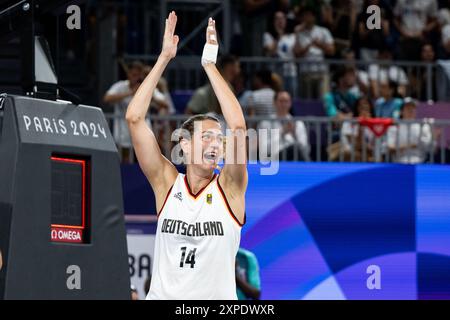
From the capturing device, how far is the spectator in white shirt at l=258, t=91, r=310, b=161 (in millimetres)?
13305

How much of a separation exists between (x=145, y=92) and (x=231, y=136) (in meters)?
0.58

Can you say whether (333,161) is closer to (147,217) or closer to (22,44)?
(147,217)

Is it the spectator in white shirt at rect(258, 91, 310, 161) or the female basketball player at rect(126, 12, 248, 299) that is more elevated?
the spectator in white shirt at rect(258, 91, 310, 161)

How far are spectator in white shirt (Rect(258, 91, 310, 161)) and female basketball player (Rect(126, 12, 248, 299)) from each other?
603 cm

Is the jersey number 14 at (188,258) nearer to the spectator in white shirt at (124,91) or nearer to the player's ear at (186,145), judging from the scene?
the player's ear at (186,145)

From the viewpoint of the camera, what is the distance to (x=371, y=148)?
13.8 metres

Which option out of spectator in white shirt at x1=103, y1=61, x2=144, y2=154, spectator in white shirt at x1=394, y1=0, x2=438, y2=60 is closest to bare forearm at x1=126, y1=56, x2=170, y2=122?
spectator in white shirt at x1=103, y1=61, x2=144, y2=154

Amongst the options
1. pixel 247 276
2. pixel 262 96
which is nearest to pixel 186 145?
pixel 247 276

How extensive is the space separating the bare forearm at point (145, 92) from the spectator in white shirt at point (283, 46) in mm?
9084

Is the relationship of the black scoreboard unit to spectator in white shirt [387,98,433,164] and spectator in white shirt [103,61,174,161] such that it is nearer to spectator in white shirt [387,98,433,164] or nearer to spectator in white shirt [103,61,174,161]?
spectator in white shirt [103,61,174,161]

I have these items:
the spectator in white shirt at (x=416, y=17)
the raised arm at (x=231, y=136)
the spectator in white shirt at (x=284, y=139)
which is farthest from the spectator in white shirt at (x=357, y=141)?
the raised arm at (x=231, y=136)

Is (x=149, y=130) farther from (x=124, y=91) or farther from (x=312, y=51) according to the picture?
(x=312, y=51)

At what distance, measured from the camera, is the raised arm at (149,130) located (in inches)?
279

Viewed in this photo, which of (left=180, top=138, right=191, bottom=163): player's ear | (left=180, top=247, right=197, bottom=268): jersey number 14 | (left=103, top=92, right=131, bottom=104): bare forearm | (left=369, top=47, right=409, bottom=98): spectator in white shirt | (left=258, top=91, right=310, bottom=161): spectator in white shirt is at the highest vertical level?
(left=369, top=47, right=409, bottom=98): spectator in white shirt
